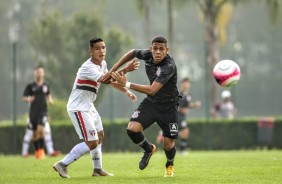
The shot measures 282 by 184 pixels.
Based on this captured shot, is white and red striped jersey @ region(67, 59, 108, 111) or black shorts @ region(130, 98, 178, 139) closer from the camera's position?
black shorts @ region(130, 98, 178, 139)

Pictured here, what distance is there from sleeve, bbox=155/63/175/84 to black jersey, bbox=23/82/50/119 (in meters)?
9.92

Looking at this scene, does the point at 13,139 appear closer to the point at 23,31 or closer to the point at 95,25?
the point at 95,25

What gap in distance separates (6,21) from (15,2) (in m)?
6.16

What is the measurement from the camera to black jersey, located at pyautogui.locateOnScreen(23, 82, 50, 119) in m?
21.9

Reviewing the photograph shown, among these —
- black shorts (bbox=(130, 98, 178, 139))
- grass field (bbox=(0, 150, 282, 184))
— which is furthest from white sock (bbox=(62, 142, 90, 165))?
black shorts (bbox=(130, 98, 178, 139))

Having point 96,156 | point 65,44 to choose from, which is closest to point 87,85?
point 96,156

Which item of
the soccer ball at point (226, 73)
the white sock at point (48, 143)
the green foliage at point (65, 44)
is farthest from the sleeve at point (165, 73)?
the green foliage at point (65, 44)

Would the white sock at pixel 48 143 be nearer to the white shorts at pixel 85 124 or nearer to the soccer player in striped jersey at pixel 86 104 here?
the soccer player in striped jersey at pixel 86 104

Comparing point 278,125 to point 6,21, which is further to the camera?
point 6,21

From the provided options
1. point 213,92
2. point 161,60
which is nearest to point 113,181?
point 161,60

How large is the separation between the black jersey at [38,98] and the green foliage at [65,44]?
585 centimetres

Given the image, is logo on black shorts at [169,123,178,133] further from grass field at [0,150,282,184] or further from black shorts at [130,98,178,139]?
grass field at [0,150,282,184]

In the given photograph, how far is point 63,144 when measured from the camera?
87.4ft

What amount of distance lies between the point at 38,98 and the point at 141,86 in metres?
10.4
